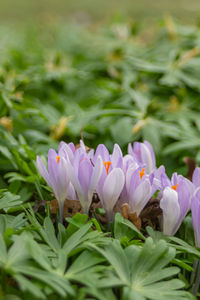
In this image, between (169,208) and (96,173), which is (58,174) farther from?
(169,208)

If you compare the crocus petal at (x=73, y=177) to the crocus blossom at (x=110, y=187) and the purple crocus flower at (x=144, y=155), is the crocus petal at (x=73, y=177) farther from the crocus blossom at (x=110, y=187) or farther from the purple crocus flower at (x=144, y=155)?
the purple crocus flower at (x=144, y=155)

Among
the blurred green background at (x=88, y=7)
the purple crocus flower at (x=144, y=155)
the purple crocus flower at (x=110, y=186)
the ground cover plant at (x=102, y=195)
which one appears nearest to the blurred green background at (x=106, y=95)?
the ground cover plant at (x=102, y=195)

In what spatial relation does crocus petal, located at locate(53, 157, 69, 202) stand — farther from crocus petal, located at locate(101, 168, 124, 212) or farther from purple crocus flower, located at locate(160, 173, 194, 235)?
purple crocus flower, located at locate(160, 173, 194, 235)

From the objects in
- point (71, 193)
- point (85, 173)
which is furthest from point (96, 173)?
point (71, 193)

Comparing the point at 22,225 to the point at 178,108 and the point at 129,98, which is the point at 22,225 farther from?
the point at 178,108

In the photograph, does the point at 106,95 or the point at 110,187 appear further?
the point at 106,95

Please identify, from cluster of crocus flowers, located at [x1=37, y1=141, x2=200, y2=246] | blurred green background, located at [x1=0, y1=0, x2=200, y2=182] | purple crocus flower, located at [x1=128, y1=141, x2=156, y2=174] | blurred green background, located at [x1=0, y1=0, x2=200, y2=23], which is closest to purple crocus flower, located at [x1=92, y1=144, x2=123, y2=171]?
cluster of crocus flowers, located at [x1=37, y1=141, x2=200, y2=246]
